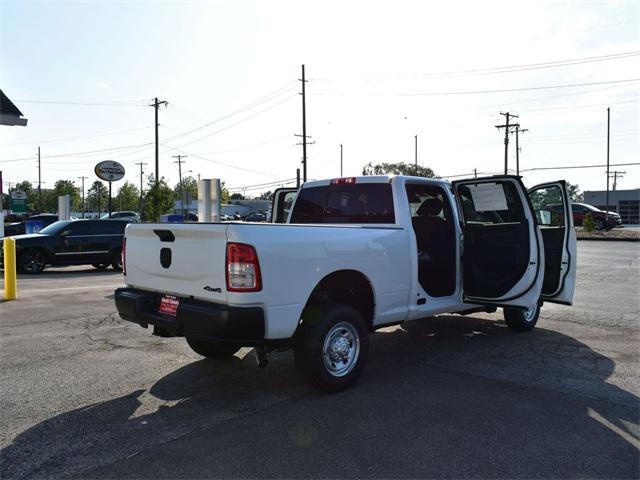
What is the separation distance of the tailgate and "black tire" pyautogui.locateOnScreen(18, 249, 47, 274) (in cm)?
1184

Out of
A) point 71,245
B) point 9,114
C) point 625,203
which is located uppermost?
point 9,114

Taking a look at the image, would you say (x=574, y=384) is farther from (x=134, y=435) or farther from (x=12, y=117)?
(x=12, y=117)

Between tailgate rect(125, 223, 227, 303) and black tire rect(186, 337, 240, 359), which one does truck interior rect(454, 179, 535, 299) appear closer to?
black tire rect(186, 337, 240, 359)

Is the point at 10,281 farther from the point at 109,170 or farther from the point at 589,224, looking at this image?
the point at 589,224

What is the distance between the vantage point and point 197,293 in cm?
427

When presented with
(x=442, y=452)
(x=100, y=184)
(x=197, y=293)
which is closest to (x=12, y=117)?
(x=197, y=293)

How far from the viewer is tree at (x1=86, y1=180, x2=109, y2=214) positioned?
375 feet

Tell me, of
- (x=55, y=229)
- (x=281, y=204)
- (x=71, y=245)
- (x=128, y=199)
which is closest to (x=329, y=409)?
(x=281, y=204)

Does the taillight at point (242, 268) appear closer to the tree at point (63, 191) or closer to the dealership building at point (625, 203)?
the dealership building at point (625, 203)

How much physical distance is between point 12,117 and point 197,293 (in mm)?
12063

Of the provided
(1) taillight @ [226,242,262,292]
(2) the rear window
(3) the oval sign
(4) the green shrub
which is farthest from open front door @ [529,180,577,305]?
(4) the green shrub

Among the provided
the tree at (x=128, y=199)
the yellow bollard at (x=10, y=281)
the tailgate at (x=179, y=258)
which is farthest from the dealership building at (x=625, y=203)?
the tree at (x=128, y=199)

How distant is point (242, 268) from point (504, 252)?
138 inches

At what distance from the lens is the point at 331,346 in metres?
4.59
